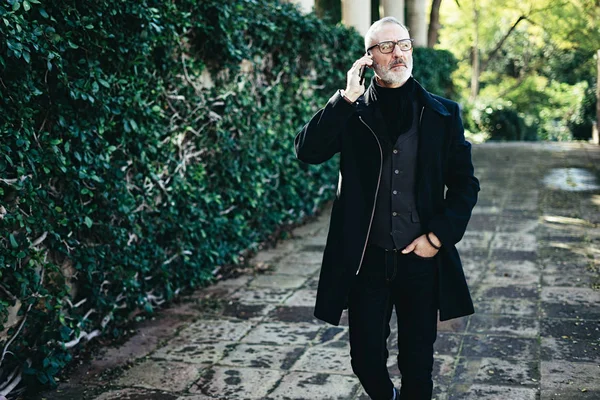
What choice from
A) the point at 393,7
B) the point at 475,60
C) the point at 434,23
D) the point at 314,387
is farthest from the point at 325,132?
the point at 475,60

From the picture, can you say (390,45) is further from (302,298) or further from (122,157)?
(302,298)

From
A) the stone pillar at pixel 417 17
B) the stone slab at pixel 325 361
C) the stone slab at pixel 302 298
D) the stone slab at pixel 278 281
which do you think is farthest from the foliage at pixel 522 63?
the stone slab at pixel 325 361

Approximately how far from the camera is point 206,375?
177 inches

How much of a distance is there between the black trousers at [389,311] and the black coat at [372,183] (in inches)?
2.4

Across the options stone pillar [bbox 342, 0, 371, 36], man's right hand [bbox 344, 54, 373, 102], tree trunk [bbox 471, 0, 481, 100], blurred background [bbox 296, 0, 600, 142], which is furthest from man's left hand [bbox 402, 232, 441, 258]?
tree trunk [bbox 471, 0, 481, 100]

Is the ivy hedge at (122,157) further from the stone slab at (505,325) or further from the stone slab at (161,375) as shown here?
the stone slab at (505,325)

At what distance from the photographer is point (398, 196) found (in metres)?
3.20

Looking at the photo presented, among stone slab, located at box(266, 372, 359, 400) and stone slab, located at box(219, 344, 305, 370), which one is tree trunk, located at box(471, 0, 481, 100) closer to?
stone slab, located at box(219, 344, 305, 370)

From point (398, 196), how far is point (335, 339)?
209 cm

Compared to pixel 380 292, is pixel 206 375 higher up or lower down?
lower down

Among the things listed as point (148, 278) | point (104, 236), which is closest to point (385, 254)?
point (104, 236)

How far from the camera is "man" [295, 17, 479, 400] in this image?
3160 millimetres

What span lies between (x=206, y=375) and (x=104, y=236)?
1.16 metres

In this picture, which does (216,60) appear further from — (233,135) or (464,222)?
(464,222)
